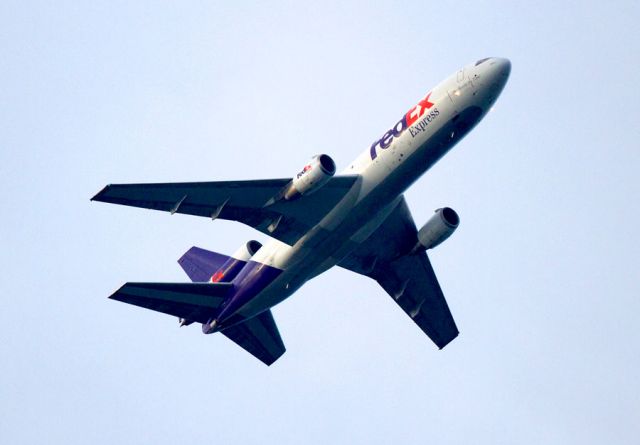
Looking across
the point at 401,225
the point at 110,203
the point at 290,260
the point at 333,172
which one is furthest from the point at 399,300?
the point at 110,203

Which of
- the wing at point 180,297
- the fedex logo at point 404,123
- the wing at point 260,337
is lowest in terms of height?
the wing at point 260,337

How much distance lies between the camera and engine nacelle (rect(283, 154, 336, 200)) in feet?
164

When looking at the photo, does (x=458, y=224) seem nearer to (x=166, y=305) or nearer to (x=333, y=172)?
(x=333, y=172)

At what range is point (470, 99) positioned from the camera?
165 ft

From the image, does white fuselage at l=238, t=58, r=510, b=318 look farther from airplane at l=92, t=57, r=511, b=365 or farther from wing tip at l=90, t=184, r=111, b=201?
wing tip at l=90, t=184, r=111, b=201

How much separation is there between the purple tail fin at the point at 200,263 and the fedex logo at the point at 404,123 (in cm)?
1347

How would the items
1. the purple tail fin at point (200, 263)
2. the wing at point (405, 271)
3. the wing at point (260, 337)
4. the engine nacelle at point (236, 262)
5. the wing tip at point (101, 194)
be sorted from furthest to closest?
the purple tail fin at point (200, 263) < the wing at point (260, 337) < the wing at point (405, 271) < the engine nacelle at point (236, 262) < the wing tip at point (101, 194)

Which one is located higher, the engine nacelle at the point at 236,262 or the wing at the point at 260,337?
the engine nacelle at the point at 236,262

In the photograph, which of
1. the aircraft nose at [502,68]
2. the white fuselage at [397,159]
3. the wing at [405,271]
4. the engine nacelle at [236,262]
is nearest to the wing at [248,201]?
the white fuselage at [397,159]

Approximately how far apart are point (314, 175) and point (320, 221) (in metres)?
3.71

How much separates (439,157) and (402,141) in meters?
2.16

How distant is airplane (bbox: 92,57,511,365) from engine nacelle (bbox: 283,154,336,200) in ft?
0.19

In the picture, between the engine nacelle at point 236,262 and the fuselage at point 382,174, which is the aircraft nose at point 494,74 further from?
the engine nacelle at point 236,262

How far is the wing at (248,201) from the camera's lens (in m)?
50.7
